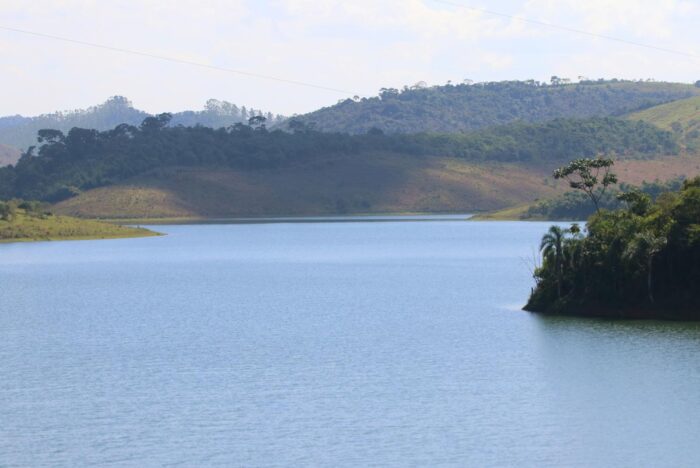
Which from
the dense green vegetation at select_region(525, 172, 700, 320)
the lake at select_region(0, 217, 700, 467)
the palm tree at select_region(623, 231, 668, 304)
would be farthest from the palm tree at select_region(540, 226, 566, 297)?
the palm tree at select_region(623, 231, 668, 304)

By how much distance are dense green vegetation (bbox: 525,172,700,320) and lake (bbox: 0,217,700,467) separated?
239 centimetres

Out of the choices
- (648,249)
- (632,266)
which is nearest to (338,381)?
(632,266)

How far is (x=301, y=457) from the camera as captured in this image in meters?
47.7

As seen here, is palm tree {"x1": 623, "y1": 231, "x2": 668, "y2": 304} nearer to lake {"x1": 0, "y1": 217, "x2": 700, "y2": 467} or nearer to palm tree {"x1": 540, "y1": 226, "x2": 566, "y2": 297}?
lake {"x1": 0, "y1": 217, "x2": 700, "y2": 467}

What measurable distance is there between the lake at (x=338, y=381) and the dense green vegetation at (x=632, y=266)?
2.39 m

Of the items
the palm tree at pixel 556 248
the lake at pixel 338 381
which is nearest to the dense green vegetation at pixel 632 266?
the palm tree at pixel 556 248

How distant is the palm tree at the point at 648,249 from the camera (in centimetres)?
8331

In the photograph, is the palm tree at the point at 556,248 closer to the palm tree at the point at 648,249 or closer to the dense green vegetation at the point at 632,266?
the dense green vegetation at the point at 632,266

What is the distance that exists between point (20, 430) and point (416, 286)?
72.9 metres

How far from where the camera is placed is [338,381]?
64062 millimetres

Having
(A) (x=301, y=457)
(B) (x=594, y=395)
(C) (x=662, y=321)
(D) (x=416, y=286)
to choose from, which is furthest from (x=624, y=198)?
(A) (x=301, y=457)

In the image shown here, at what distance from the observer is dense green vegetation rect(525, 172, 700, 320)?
83.6 metres

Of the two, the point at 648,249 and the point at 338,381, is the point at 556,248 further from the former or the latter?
the point at 338,381

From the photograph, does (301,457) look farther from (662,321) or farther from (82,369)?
(662,321)
